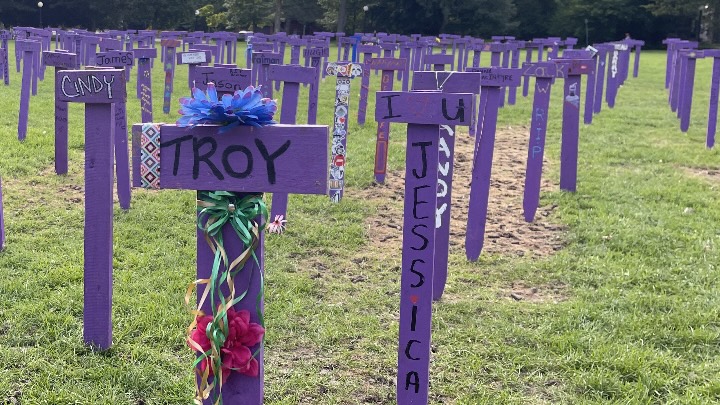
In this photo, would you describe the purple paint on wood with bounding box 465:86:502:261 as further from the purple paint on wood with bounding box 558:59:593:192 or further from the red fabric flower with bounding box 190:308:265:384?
the red fabric flower with bounding box 190:308:265:384

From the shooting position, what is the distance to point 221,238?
2107 millimetres

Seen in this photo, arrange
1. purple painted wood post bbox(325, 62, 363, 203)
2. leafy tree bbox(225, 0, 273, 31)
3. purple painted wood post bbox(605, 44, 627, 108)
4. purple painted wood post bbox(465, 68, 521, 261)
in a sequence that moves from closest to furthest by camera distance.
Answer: purple painted wood post bbox(465, 68, 521, 261)
purple painted wood post bbox(325, 62, 363, 203)
purple painted wood post bbox(605, 44, 627, 108)
leafy tree bbox(225, 0, 273, 31)

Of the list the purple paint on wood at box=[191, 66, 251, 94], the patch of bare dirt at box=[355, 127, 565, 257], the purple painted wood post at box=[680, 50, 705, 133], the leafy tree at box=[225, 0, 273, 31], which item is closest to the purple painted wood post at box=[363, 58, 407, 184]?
the patch of bare dirt at box=[355, 127, 565, 257]

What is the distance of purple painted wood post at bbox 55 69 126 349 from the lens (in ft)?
10.5

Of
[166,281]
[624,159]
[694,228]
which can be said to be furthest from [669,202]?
[166,281]

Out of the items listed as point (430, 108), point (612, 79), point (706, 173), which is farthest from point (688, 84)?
point (430, 108)

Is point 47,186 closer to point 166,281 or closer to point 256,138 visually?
point 166,281

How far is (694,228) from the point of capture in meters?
5.63

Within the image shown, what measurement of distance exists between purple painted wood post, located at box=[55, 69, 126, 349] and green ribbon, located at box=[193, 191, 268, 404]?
1.27 m

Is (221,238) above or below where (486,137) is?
below

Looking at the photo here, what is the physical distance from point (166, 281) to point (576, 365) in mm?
2328

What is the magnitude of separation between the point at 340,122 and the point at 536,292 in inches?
92.4

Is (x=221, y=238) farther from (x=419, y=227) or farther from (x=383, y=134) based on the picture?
(x=383, y=134)

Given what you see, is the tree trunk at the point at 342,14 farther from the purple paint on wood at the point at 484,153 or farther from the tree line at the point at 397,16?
the purple paint on wood at the point at 484,153
